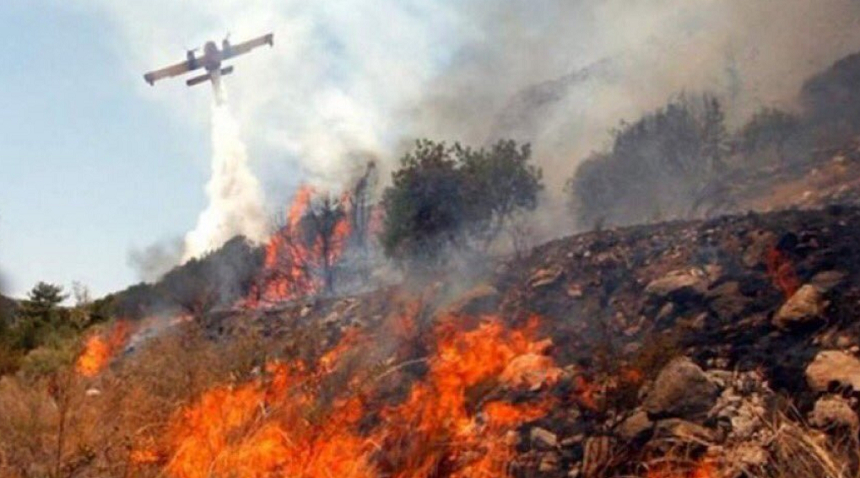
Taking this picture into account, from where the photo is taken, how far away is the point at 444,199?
36125 millimetres

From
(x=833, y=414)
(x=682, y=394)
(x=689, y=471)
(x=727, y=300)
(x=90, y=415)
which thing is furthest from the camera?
(x=727, y=300)

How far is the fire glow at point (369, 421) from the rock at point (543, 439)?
332 millimetres

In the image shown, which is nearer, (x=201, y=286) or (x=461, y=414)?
(x=461, y=414)

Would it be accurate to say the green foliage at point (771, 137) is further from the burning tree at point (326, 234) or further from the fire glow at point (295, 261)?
the fire glow at point (295, 261)

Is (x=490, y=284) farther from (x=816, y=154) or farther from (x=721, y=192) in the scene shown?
(x=816, y=154)

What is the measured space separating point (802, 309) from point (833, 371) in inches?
90.7

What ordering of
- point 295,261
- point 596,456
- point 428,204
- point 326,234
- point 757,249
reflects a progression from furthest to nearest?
point 295,261 < point 326,234 < point 428,204 < point 757,249 < point 596,456

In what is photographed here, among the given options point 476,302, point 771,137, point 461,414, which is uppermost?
point 771,137

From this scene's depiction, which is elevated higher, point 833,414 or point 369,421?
point 369,421

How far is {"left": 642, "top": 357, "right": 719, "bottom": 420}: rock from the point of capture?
466 inches

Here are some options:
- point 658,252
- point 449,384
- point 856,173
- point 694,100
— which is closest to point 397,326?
point 449,384

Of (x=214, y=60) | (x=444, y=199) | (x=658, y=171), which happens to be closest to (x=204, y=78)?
(x=214, y=60)

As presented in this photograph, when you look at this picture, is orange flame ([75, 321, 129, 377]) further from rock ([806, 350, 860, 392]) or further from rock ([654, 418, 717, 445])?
rock ([806, 350, 860, 392])

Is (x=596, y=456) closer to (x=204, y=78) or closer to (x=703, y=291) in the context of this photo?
(x=703, y=291)
